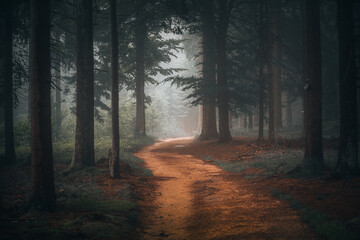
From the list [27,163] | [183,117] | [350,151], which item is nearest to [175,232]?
[350,151]

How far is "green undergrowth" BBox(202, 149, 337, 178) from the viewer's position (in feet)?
30.8

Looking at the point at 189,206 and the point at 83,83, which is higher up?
the point at 83,83

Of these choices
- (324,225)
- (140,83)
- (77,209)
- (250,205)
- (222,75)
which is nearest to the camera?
(324,225)

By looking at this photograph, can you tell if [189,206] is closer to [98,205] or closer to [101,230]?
[98,205]

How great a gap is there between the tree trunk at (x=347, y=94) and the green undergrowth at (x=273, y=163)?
1.38m

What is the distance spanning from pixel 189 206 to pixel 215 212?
0.90 metres

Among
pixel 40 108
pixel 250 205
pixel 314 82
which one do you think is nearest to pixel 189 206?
pixel 250 205

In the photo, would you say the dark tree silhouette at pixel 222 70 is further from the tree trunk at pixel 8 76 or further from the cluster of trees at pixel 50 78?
the tree trunk at pixel 8 76

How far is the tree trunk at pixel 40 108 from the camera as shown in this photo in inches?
209

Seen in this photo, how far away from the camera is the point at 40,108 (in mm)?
5301

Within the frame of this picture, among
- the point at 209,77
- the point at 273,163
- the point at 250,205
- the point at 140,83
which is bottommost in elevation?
the point at 250,205

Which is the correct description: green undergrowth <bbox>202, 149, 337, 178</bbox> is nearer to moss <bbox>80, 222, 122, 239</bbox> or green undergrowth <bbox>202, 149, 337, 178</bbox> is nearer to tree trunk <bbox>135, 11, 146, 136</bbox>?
moss <bbox>80, 222, 122, 239</bbox>

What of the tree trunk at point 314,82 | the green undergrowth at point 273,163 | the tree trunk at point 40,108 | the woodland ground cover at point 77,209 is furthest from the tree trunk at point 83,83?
the tree trunk at point 314,82

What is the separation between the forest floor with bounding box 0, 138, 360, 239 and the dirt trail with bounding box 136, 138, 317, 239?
0.01 meters
